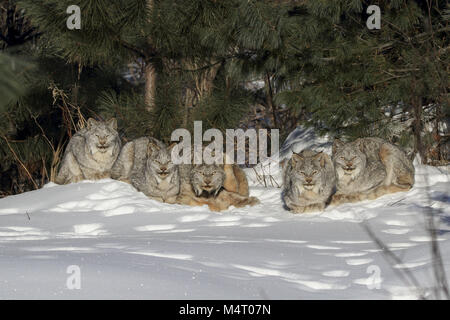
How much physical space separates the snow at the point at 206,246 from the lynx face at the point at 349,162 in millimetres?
428

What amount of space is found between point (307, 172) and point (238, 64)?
7.32ft

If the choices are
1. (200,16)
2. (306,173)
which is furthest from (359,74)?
(200,16)

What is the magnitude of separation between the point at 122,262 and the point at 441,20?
5.39m

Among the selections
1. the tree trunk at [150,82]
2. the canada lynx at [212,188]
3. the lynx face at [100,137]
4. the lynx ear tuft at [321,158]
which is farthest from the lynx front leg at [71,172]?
the lynx ear tuft at [321,158]

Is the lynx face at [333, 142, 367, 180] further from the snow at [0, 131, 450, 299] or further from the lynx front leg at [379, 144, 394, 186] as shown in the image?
the snow at [0, 131, 450, 299]

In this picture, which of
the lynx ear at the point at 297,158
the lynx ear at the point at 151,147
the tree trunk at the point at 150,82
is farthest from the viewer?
the tree trunk at the point at 150,82

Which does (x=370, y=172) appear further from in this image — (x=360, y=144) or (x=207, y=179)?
(x=207, y=179)

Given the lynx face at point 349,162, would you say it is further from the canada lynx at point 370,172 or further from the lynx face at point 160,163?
the lynx face at point 160,163

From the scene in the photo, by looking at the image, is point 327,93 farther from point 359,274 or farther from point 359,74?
point 359,274

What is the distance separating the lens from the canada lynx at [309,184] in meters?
7.01

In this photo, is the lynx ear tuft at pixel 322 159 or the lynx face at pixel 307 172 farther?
the lynx ear tuft at pixel 322 159

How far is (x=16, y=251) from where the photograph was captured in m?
4.66

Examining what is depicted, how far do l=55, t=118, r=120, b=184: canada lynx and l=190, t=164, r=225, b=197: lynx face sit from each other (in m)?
1.31

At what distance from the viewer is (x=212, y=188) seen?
7480 millimetres
